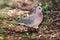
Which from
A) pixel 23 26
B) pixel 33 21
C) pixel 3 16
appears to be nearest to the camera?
pixel 33 21

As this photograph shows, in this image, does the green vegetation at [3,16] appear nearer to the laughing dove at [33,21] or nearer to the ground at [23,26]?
the ground at [23,26]

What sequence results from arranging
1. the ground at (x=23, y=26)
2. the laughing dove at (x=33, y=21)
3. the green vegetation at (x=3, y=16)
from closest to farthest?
the ground at (x=23, y=26) < the laughing dove at (x=33, y=21) < the green vegetation at (x=3, y=16)

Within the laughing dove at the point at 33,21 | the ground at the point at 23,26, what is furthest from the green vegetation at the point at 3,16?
the laughing dove at the point at 33,21

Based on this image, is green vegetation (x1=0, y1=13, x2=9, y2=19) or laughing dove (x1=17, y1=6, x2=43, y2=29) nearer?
laughing dove (x1=17, y1=6, x2=43, y2=29)

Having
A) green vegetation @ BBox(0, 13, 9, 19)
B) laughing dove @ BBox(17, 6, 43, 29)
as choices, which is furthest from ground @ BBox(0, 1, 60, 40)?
laughing dove @ BBox(17, 6, 43, 29)

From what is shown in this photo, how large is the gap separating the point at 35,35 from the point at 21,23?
1.57ft

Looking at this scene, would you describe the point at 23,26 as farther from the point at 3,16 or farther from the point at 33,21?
the point at 3,16

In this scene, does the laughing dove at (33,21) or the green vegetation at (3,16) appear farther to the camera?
the green vegetation at (3,16)

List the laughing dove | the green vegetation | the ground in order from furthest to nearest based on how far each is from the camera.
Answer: the green vegetation < the laughing dove < the ground

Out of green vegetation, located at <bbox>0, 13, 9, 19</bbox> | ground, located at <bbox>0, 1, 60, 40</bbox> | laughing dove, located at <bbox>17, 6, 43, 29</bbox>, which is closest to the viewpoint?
ground, located at <bbox>0, 1, 60, 40</bbox>

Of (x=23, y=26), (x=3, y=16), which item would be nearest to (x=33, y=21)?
(x=23, y=26)

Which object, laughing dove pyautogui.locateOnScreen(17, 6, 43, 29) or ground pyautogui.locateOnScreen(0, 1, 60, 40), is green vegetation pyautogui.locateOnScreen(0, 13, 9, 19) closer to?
ground pyautogui.locateOnScreen(0, 1, 60, 40)

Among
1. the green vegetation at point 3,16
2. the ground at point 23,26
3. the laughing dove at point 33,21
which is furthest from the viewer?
the green vegetation at point 3,16

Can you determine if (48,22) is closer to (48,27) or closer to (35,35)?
(48,27)
